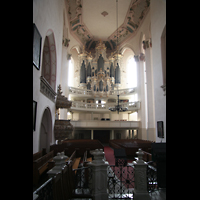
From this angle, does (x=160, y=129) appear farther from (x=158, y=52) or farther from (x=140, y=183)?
(x=140, y=183)

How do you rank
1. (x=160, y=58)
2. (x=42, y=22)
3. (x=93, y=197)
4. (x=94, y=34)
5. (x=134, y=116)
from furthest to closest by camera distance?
(x=134, y=116) → (x=94, y=34) → (x=160, y=58) → (x=42, y=22) → (x=93, y=197)

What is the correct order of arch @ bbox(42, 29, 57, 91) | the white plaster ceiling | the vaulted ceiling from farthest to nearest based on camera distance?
the white plaster ceiling → the vaulted ceiling → arch @ bbox(42, 29, 57, 91)

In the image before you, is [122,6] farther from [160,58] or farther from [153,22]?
[160,58]

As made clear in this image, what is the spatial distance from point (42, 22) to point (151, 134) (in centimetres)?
1196

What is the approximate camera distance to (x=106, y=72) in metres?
20.3

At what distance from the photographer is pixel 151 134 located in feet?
47.2

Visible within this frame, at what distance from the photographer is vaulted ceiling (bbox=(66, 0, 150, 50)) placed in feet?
48.6

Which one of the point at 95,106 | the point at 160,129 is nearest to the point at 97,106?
the point at 95,106

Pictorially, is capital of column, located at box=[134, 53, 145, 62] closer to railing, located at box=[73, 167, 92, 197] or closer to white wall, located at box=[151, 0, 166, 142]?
white wall, located at box=[151, 0, 166, 142]

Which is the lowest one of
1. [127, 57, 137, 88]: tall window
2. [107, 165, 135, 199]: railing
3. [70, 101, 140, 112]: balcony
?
[107, 165, 135, 199]: railing

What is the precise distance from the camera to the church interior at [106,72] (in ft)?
29.9

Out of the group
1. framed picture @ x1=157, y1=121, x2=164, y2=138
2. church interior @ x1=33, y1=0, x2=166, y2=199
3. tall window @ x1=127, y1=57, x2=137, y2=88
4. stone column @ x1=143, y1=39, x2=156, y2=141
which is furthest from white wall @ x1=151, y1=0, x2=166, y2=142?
tall window @ x1=127, y1=57, x2=137, y2=88
